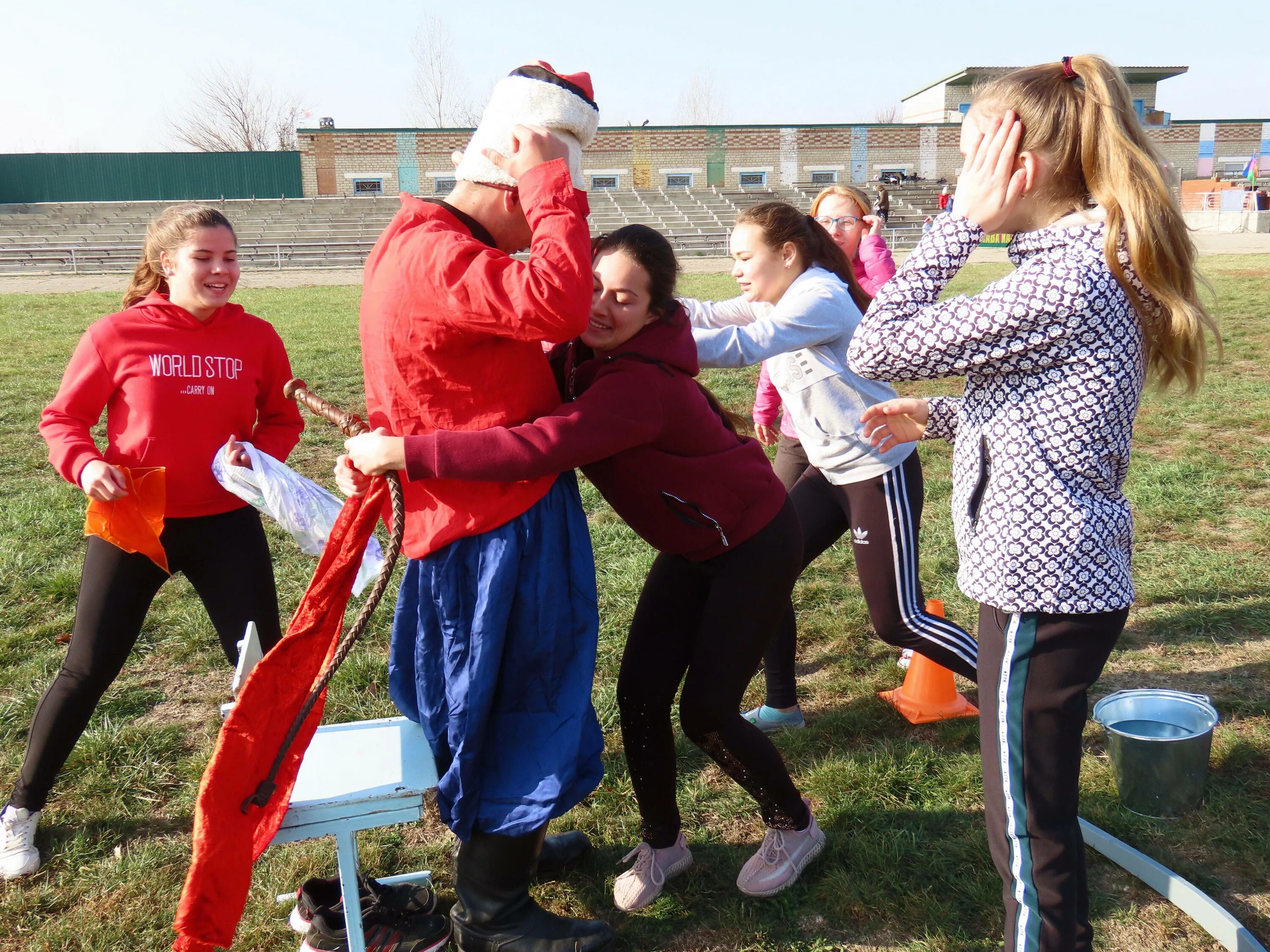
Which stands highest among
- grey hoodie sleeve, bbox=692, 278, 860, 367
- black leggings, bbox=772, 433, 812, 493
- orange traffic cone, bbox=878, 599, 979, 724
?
grey hoodie sleeve, bbox=692, 278, 860, 367

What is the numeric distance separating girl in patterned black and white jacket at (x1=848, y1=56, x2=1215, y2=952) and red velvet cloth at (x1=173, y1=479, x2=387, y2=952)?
119 cm

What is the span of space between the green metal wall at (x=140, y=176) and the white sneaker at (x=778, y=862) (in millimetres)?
47891

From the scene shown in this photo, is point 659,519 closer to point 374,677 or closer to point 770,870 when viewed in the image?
point 770,870

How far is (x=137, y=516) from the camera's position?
114 inches

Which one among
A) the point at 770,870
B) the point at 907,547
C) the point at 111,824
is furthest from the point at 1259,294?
the point at 111,824

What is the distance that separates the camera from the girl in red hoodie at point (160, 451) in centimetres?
292

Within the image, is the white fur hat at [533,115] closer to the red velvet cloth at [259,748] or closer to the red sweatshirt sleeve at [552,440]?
the red sweatshirt sleeve at [552,440]

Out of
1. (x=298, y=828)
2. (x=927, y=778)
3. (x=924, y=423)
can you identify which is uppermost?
(x=924, y=423)

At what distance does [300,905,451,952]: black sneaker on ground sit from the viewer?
2.46 m

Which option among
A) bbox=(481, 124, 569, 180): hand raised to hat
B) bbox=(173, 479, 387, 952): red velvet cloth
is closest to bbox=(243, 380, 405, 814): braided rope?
bbox=(173, 479, 387, 952): red velvet cloth

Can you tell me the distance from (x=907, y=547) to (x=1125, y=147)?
1756 millimetres

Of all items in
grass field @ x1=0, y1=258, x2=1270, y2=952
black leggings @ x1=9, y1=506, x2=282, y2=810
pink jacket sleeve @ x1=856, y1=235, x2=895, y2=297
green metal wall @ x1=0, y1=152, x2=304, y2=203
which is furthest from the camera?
green metal wall @ x1=0, y1=152, x2=304, y2=203

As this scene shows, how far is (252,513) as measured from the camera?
3.17m

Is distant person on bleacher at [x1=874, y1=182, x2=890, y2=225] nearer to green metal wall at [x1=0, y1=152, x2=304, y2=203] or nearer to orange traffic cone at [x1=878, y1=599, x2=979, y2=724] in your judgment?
orange traffic cone at [x1=878, y1=599, x2=979, y2=724]
